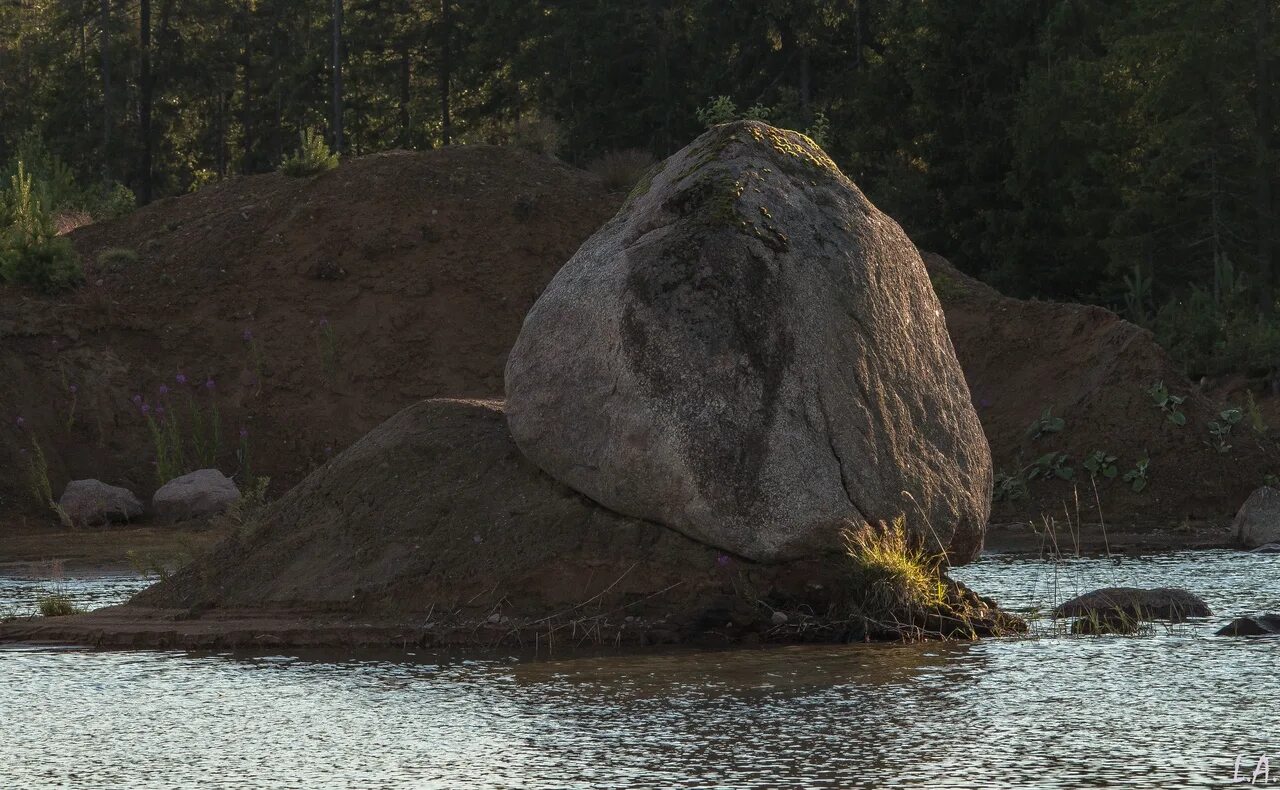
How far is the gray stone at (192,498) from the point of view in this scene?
2022cm

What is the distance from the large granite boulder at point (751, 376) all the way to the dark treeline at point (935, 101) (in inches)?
248

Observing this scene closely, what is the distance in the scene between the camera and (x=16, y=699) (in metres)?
8.38

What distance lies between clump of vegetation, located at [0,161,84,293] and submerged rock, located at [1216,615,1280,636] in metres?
19.1

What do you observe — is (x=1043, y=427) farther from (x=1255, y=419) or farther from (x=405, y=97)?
(x=405, y=97)

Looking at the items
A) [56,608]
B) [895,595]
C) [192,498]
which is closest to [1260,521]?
[895,595]

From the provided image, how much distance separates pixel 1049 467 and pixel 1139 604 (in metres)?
9.98

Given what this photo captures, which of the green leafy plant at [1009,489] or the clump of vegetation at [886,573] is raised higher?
the green leafy plant at [1009,489]

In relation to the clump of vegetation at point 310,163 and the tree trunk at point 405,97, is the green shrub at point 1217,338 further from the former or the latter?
the tree trunk at point 405,97

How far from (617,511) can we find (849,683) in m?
2.64

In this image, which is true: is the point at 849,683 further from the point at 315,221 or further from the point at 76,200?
the point at 76,200

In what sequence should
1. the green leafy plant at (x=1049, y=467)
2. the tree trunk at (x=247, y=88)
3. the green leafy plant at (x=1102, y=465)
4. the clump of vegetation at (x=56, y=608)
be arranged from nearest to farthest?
the clump of vegetation at (x=56, y=608) → the green leafy plant at (x=1102, y=465) → the green leafy plant at (x=1049, y=467) → the tree trunk at (x=247, y=88)

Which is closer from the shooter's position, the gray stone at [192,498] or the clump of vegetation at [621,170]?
the gray stone at [192,498]

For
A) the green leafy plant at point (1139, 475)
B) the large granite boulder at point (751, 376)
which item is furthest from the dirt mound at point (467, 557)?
the green leafy plant at point (1139, 475)

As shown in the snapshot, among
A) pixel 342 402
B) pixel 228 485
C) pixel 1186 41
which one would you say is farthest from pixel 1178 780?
pixel 1186 41
